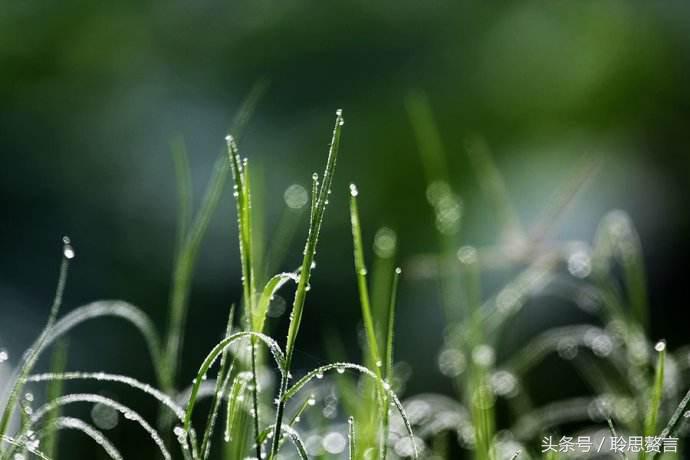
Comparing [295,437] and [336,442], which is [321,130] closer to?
[336,442]

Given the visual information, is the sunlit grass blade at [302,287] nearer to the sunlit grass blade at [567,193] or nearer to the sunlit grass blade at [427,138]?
the sunlit grass blade at [567,193]

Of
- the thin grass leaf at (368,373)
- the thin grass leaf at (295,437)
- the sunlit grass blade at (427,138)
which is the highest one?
the sunlit grass blade at (427,138)

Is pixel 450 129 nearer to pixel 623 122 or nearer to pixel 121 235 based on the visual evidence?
pixel 623 122

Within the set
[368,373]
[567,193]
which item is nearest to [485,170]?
[567,193]

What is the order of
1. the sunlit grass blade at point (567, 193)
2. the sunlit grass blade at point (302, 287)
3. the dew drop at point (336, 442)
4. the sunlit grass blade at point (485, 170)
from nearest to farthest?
the sunlit grass blade at point (302, 287) < the dew drop at point (336, 442) < the sunlit grass blade at point (567, 193) < the sunlit grass blade at point (485, 170)

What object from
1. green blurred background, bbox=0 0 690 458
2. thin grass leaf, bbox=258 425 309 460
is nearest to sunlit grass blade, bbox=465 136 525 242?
green blurred background, bbox=0 0 690 458

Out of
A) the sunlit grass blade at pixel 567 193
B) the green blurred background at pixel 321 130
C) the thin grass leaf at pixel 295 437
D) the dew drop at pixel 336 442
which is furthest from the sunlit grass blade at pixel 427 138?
the thin grass leaf at pixel 295 437

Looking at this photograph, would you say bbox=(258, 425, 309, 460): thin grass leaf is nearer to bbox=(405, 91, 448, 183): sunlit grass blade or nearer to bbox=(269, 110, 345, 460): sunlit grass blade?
bbox=(269, 110, 345, 460): sunlit grass blade

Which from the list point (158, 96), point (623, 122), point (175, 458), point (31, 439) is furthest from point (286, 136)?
→ point (31, 439)
